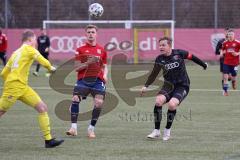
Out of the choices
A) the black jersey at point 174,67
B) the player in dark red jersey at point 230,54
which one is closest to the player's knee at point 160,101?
the black jersey at point 174,67

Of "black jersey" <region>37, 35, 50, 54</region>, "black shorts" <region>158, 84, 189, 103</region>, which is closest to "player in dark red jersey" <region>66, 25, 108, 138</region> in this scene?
"black shorts" <region>158, 84, 189, 103</region>

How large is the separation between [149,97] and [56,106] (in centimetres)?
372

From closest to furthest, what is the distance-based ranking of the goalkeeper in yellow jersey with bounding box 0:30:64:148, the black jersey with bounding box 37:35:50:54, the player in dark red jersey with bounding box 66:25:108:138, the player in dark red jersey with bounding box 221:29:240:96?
the goalkeeper in yellow jersey with bounding box 0:30:64:148 < the player in dark red jersey with bounding box 66:25:108:138 < the player in dark red jersey with bounding box 221:29:240:96 < the black jersey with bounding box 37:35:50:54

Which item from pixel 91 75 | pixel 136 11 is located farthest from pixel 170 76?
pixel 136 11

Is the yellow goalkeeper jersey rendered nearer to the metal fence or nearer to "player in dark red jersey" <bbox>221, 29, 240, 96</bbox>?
"player in dark red jersey" <bbox>221, 29, 240, 96</bbox>

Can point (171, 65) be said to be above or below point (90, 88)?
above

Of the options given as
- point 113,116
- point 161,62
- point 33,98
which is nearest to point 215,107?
point 113,116

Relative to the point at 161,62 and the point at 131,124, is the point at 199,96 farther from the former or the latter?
the point at 161,62

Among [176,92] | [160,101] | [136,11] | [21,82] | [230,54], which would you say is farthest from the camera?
[136,11]

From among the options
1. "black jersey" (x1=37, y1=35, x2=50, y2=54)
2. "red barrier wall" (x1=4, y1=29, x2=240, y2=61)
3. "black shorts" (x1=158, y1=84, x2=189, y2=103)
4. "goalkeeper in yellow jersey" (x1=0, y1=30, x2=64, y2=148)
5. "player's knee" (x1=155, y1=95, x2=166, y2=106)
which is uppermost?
"goalkeeper in yellow jersey" (x1=0, y1=30, x2=64, y2=148)

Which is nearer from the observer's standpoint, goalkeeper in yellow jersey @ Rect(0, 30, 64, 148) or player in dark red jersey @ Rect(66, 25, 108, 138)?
goalkeeper in yellow jersey @ Rect(0, 30, 64, 148)

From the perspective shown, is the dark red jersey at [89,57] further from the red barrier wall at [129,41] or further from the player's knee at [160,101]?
the red barrier wall at [129,41]

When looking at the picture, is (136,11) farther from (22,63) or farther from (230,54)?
(22,63)

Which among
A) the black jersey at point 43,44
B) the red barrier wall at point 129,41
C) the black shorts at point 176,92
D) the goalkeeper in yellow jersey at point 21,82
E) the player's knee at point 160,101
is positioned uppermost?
the goalkeeper in yellow jersey at point 21,82
